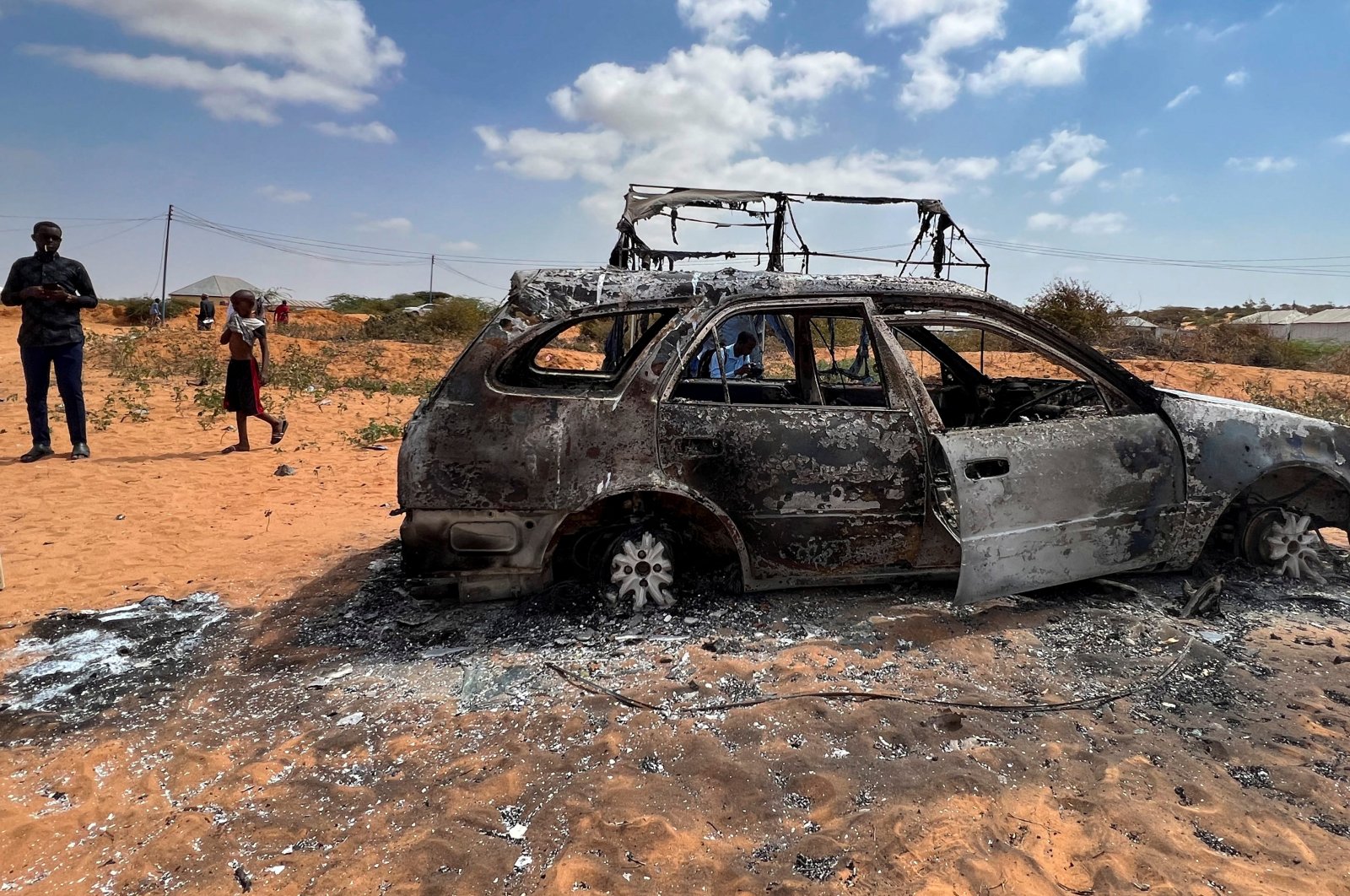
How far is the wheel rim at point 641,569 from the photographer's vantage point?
3.65m

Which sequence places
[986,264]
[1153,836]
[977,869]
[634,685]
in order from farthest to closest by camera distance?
[986,264]
[634,685]
[1153,836]
[977,869]

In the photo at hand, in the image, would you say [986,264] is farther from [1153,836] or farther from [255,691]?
[255,691]

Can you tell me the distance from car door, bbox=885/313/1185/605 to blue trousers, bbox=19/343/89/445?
7975 millimetres

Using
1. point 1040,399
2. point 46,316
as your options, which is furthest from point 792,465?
point 46,316

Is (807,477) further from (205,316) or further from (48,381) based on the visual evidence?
(205,316)

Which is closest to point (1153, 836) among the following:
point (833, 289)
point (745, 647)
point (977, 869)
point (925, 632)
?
point (977, 869)

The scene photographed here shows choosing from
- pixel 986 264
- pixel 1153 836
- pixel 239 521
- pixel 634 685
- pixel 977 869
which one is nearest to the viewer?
pixel 977 869

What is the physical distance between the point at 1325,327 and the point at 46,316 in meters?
46.6

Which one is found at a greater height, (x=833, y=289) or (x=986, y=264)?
(x=986, y=264)

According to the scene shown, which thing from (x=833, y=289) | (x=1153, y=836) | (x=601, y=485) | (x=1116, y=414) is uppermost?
(x=833, y=289)

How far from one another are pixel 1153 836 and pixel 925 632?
4.42 feet

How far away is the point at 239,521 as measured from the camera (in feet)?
19.5

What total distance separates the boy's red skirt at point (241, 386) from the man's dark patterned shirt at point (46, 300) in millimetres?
1376

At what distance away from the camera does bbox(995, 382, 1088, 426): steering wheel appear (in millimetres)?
4453
